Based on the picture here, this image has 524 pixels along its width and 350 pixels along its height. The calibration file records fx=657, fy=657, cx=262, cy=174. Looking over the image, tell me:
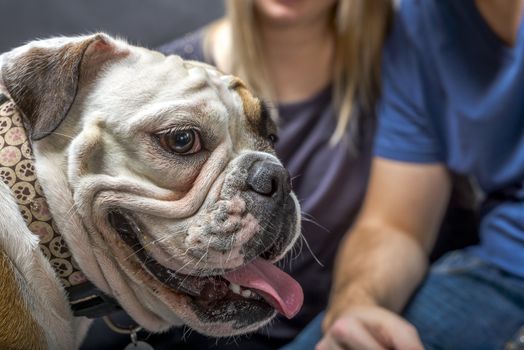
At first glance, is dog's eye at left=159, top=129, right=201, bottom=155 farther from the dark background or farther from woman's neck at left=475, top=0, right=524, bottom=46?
woman's neck at left=475, top=0, right=524, bottom=46

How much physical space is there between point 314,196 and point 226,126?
32cm

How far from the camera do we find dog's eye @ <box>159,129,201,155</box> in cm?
59

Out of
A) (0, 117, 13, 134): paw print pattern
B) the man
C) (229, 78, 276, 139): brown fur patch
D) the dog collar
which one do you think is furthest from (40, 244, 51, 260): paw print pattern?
the man

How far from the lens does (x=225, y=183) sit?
0.60 metres

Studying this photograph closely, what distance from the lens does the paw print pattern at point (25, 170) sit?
56 centimetres

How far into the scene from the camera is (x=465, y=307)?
3.35 feet

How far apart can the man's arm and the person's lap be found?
3cm

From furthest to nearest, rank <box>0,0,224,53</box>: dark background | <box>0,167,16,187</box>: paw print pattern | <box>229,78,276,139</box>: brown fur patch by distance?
<box>0,0,224,53</box>: dark background < <box>229,78,276,139</box>: brown fur patch < <box>0,167,16,187</box>: paw print pattern

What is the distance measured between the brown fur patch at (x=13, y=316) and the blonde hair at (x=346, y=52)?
414 millimetres

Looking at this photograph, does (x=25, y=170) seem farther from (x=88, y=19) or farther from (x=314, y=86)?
(x=314, y=86)

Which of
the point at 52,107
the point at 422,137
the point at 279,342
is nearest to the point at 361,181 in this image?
the point at 422,137

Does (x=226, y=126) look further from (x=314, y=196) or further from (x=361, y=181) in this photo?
Answer: (x=361, y=181)

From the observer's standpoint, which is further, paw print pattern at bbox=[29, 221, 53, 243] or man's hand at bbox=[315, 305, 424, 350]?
man's hand at bbox=[315, 305, 424, 350]

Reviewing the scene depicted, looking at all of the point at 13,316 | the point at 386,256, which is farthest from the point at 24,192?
the point at 386,256
